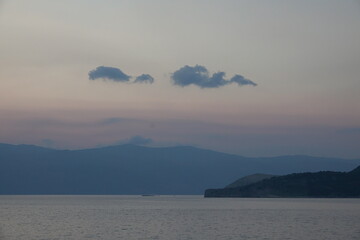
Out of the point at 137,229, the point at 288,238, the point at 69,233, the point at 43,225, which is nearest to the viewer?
the point at 288,238

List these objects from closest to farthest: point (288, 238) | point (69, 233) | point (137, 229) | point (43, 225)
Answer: point (288, 238) < point (69, 233) < point (137, 229) < point (43, 225)

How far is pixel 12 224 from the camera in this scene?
9912 cm

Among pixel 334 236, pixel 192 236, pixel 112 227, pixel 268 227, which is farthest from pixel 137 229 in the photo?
pixel 334 236

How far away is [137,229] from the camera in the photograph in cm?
8812

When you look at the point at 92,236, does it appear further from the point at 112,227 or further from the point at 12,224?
the point at 12,224

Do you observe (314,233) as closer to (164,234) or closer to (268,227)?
(268,227)

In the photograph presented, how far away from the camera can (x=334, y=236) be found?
78.8 metres

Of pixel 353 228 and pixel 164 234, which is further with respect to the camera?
pixel 353 228

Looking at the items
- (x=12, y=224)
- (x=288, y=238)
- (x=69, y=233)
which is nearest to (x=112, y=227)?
(x=69, y=233)

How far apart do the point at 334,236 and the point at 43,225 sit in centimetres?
4213

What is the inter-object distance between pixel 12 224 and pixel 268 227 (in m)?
39.0

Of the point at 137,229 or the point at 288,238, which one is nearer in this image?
the point at 288,238

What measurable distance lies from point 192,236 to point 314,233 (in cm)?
1605

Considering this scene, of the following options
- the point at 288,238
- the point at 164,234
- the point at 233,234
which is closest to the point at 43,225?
the point at 164,234
